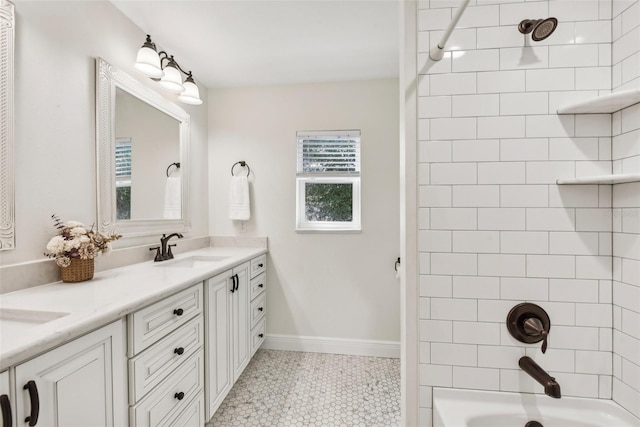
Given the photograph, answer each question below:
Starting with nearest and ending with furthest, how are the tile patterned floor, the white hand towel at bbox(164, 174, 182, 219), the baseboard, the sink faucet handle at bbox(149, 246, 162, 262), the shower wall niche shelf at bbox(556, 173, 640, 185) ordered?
the shower wall niche shelf at bbox(556, 173, 640, 185), the tile patterned floor, the sink faucet handle at bbox(149, 246, 162, 262), the white hand towel at bbox(164, 174, 182, 219), the baseboard

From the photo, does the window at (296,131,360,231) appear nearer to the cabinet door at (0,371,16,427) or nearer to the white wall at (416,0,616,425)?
the white wall at (416,0,616,425)

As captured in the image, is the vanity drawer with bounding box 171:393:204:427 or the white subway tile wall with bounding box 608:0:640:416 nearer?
the white subway tile wall with bounding box 608:0:640:416

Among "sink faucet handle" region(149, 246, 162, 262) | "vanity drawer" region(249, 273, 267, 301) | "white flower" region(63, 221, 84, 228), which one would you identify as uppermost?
"white flower" region(63, 221, 84, 228)

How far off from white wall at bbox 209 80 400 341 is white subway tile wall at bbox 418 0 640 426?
4.49 feet

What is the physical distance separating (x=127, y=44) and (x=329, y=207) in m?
1.82

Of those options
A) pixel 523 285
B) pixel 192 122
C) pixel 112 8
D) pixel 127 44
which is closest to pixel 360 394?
pixel 523 285

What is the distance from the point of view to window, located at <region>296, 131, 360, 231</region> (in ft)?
8.19

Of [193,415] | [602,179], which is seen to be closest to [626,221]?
[602,179]

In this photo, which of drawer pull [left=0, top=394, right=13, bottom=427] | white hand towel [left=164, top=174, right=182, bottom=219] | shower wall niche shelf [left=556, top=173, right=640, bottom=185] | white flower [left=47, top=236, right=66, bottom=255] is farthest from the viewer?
white hand towel [left=164, top=174, right=182, bottom=219]

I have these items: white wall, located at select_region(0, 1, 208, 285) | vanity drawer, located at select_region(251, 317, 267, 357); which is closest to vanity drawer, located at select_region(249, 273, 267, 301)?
vanity drawer, located at select_region(251, 317, 267, 357)

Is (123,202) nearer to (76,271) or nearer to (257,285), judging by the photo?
(76,271)

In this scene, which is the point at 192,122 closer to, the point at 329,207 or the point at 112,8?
the point at 112,8

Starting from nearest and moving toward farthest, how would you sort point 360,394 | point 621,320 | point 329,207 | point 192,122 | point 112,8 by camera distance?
point 621,320 < point 112,8 < point 360,394 < point 192,122 < point 329,207

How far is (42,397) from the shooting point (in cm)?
70
